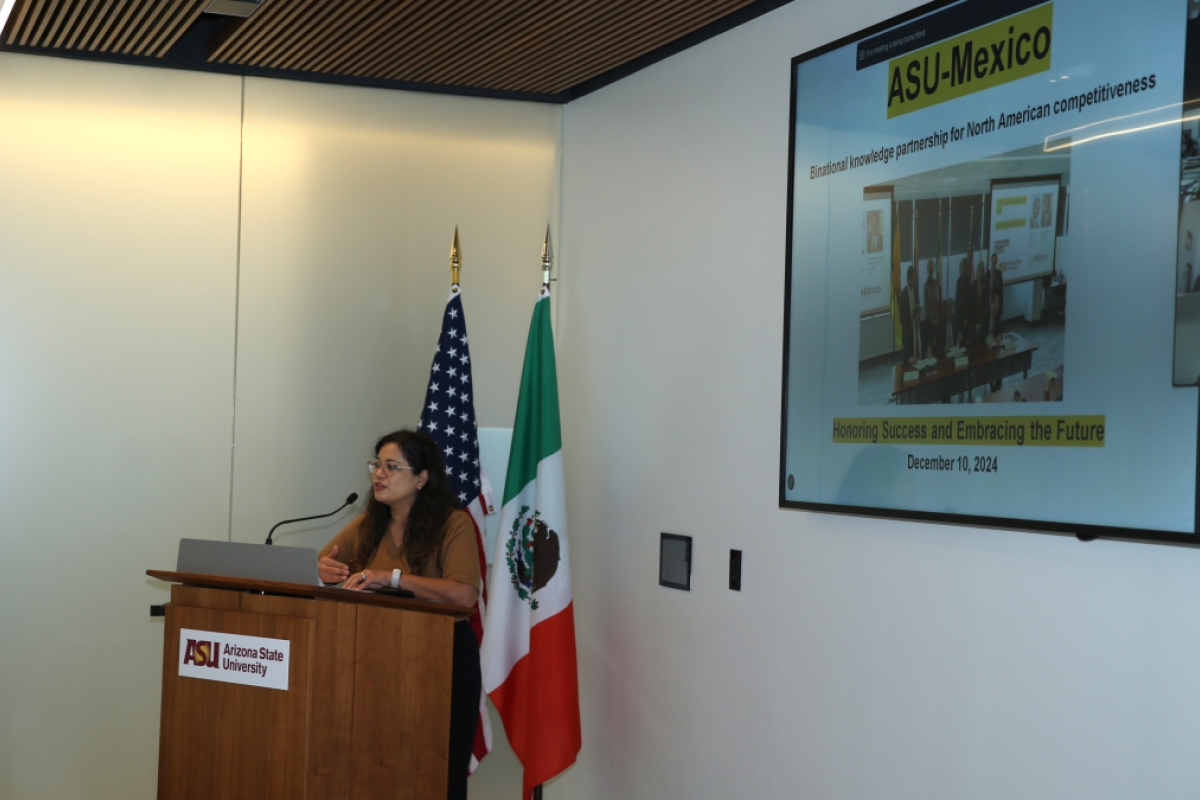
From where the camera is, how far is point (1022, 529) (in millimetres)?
2473

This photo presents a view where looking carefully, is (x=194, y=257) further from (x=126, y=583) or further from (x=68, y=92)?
(x=126, y=583)

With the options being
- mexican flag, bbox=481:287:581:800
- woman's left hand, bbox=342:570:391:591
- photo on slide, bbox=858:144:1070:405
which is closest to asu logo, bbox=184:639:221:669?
woman's left hand, bbox=342:570:391:591

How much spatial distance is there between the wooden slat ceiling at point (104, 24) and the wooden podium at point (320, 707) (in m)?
1.99

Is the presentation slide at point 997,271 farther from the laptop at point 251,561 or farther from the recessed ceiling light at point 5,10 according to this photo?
the recessed ceiling light at point 5,10

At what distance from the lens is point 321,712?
2809 millimetres

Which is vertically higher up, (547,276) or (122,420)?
(547,276)

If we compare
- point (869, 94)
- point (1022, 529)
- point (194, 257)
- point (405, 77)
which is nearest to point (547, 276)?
point (405, 77)

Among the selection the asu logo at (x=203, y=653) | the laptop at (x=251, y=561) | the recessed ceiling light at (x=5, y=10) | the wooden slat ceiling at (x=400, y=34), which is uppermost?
the wooden slat ceiling at (x=400, y=34)

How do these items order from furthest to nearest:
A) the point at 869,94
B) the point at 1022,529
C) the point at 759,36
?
1. the point at 759,36
2. the point at 869,94
3. the point at 1022,529

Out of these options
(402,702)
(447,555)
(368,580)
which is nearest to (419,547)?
(447,555)

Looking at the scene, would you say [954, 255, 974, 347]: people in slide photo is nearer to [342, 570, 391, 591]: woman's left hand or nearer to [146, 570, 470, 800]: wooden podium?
[146, 570, 470, 800]: wooden podium

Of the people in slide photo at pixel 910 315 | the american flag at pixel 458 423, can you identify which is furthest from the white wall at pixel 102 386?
the people in slide photo at pixel 910 315

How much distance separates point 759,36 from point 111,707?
333cm

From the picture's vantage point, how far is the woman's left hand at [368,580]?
11.0 ft
